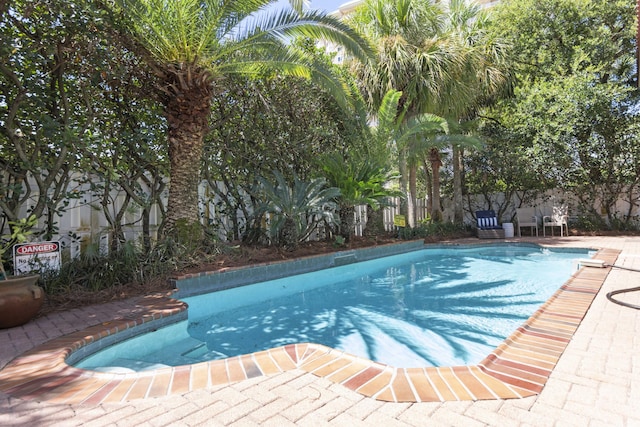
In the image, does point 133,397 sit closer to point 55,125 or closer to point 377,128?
point 55,125

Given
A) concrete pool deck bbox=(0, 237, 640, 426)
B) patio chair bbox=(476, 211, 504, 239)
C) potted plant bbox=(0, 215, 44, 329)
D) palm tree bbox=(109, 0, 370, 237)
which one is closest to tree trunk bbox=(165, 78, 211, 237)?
palm tree bbox=(109, 0, 370, 237)

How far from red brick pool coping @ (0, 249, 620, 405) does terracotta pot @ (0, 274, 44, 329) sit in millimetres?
851

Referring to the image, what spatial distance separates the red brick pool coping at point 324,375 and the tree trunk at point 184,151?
3648 millimetres

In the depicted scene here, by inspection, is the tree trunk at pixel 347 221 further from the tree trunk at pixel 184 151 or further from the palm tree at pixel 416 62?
the tree trunk at pixel 184 151

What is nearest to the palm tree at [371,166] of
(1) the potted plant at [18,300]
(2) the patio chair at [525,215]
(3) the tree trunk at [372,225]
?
(3) the tree trunk at [372,225]

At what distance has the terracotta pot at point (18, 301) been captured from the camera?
3.46 metres

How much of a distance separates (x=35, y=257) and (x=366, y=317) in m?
4.49

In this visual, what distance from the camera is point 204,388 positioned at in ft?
6.97

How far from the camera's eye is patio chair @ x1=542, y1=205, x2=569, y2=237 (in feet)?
42.0

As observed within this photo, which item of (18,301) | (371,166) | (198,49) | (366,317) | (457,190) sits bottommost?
(366,317)

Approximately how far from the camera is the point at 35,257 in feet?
14.3

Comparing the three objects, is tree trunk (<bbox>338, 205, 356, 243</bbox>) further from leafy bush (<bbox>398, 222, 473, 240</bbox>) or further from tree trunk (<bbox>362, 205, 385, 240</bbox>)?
leafy bush (<bbox>398, 222, 473, 240</bbox>)

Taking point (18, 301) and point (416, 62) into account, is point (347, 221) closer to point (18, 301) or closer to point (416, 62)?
point (416, 62)

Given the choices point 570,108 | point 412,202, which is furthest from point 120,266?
point 570,108
